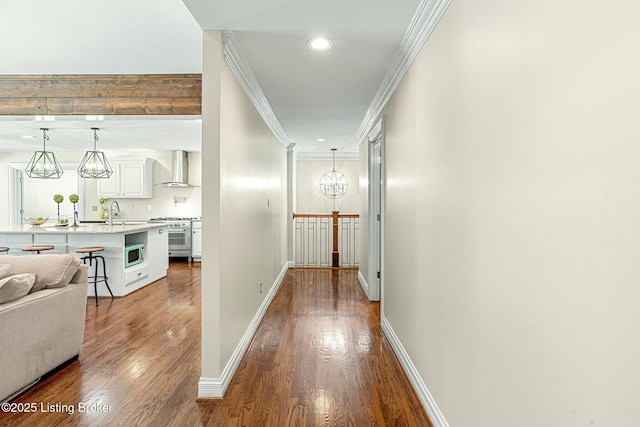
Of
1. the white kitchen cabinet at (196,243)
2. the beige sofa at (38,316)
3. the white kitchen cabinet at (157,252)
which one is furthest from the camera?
the white kitchen cabinet at (196,243)

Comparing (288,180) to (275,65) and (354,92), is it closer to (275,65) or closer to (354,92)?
Result: (354,92)

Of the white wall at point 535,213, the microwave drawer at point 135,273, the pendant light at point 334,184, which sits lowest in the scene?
the microwave drawer at point 135,273

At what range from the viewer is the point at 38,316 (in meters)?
2.35

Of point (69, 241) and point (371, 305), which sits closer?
point (371, 305)

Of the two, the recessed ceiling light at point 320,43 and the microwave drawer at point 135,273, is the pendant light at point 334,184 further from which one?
the recessed ceiling light at point 320,43

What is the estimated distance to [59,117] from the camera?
360 centimetres

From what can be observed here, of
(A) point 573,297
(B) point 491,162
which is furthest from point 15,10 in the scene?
(A) point 573,297

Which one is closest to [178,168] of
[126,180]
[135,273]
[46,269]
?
[126,180]

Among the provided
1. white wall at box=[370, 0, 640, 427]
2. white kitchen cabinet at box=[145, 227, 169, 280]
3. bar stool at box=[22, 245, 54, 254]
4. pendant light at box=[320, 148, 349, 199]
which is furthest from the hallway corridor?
pendant light at box=[320, 148, 349, 199]

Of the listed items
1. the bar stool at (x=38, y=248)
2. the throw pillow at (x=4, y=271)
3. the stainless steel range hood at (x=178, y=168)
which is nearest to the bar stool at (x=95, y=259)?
the bar stool at (x=38, y=248)

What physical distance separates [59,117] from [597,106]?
443 cm

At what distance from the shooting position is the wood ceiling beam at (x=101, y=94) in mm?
3535

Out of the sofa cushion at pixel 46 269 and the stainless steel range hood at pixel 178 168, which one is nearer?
the sofa cushion at pixel 46 269

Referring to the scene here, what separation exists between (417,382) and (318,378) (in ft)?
2.28
